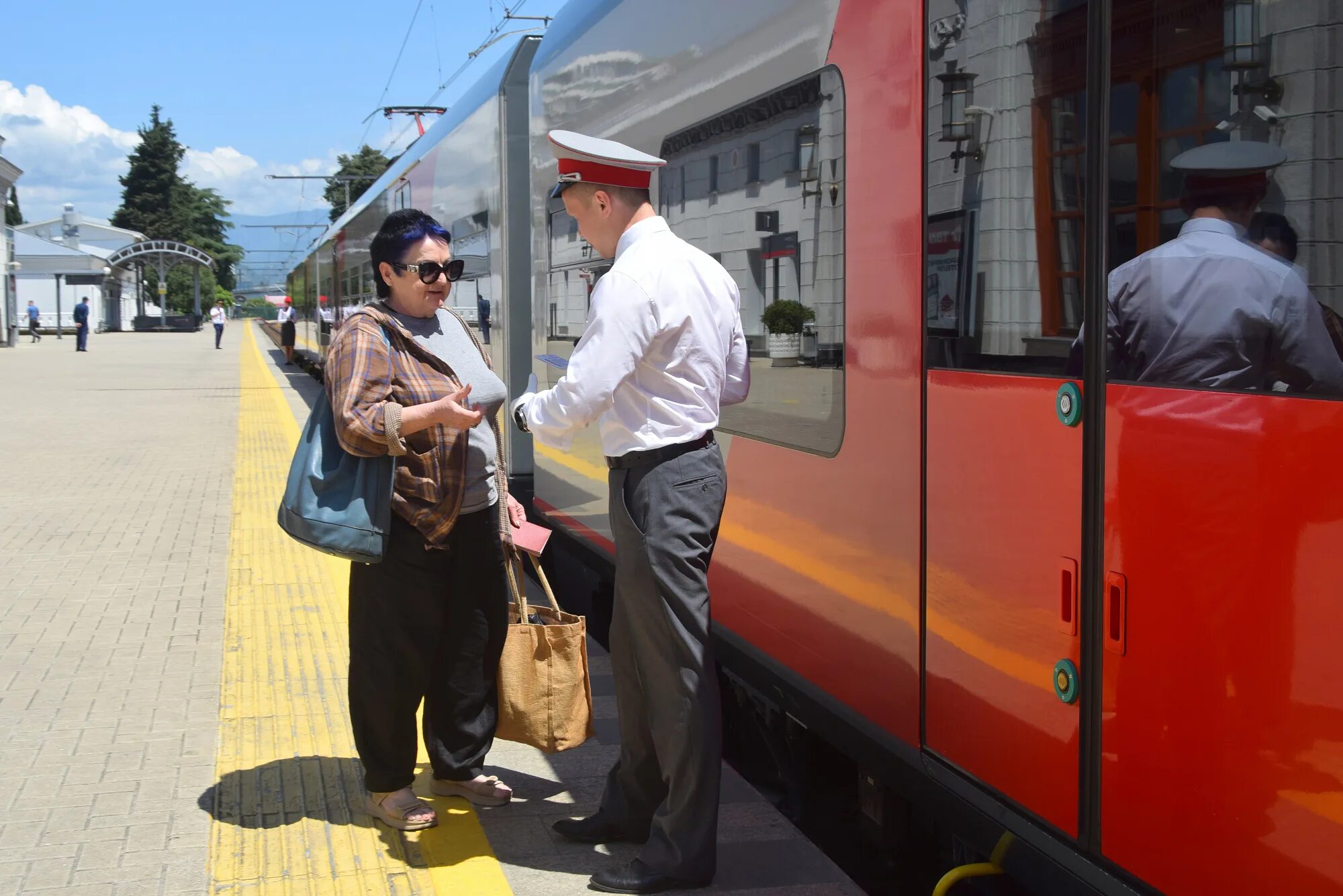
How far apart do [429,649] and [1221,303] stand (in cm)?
239

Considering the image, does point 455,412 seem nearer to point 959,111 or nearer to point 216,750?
point 959,111

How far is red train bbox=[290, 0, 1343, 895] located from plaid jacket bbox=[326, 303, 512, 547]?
917 mm

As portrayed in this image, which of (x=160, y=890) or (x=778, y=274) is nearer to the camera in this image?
(x=160, y=890)

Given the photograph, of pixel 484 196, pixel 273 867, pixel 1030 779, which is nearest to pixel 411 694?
pixel 273 867

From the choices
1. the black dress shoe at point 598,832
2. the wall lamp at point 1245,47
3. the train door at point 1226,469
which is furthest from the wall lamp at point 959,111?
the black dress shoe at point 598,832

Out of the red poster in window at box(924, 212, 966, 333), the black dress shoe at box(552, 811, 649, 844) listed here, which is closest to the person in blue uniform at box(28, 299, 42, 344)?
the black dress shoe at box(552, 811, 649, 844)

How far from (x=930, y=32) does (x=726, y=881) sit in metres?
2.15

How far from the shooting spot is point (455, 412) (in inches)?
136

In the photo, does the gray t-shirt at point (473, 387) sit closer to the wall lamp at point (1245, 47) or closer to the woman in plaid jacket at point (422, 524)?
the woman in plaid jacket at point (422, 524)

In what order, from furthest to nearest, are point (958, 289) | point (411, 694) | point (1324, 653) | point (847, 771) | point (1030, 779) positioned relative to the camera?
point (847, 771) < point (411, 694) < point (958, 289) < point (1030, 779) < point (1324, 653)

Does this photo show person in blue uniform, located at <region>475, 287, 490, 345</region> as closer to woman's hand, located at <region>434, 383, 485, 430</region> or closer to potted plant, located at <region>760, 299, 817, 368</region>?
potted plant, located at <region>760, 299, 817, 368</region>

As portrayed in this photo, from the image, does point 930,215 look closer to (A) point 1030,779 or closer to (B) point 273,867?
(A) point 1030,779

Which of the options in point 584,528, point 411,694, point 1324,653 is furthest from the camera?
point 584,528

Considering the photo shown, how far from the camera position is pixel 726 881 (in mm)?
3518
